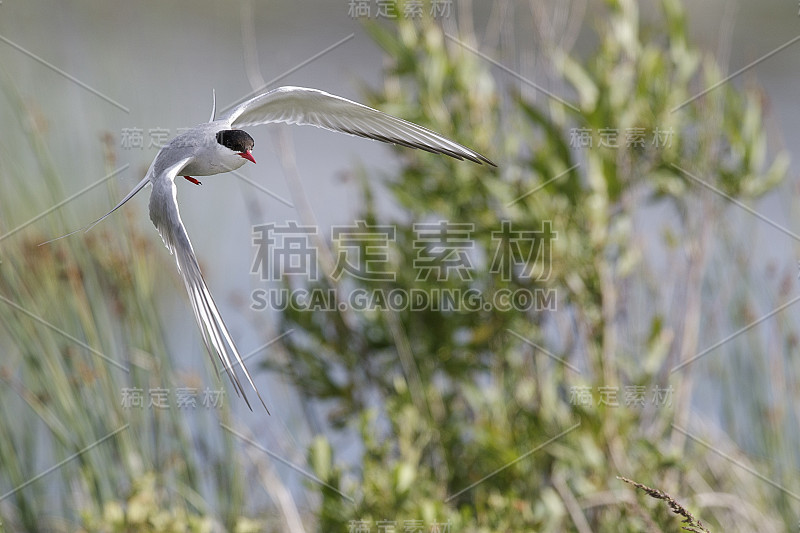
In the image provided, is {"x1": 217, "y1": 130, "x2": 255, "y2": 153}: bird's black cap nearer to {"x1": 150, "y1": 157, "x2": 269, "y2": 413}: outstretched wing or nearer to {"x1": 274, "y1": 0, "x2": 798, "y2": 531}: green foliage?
{"x1": 150, "y1": 157, "x2": 269, "y2": 413}: outstretched wing

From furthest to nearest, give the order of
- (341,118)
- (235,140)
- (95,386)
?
(95,386), (341,118), (235,140)

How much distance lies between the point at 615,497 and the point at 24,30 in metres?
2.20

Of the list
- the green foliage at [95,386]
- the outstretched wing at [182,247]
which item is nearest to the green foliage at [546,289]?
the green foliage at [95,386]

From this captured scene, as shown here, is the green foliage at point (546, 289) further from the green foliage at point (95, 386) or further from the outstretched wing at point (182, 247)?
the outstretched wing at point (182, 247)

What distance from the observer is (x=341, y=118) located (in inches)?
51.6

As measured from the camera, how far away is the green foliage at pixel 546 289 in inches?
82.8

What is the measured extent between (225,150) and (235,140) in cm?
2

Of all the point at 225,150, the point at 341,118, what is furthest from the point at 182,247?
the point at 341,118

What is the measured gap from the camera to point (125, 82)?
104 inches

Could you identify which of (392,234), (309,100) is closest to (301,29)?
(392,234)

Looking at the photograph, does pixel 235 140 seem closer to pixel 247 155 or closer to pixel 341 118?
pixel 247 155

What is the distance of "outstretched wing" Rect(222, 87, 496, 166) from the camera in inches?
48.5

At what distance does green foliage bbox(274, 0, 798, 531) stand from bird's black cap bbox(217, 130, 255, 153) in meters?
1.05

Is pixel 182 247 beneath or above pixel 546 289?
above
